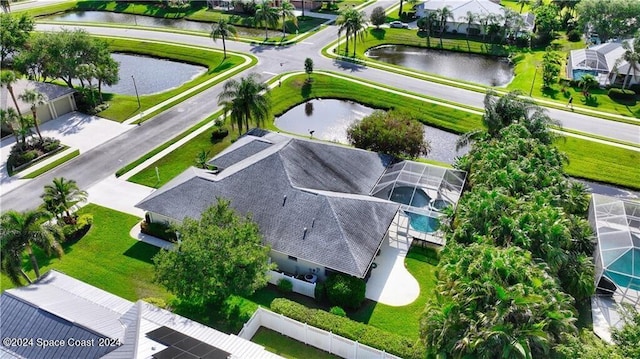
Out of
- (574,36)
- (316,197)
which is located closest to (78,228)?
(316,197)

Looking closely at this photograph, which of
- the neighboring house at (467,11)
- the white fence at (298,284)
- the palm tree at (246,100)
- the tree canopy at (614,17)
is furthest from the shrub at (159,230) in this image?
the tree canopy at (614,17)

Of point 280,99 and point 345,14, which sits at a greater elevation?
point 345,14

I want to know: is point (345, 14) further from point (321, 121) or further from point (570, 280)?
point (570, 280)

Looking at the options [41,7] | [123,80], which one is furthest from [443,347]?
[41,7]

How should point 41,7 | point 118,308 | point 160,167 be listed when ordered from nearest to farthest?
point 118,308
point 160,167
point 41,7

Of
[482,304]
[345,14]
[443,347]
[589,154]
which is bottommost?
[589,154]

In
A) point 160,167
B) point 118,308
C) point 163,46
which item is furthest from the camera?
point 163,46
